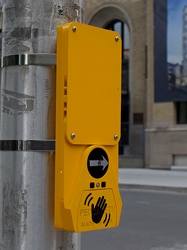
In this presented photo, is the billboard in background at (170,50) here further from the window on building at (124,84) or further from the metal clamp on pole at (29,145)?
the metal clamp on pole at (29,145)

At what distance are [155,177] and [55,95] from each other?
17010 mm

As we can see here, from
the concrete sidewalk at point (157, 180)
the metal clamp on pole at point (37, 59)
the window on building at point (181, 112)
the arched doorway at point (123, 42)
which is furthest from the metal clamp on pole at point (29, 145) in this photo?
Answer: the arched doorway at point (123, 42)

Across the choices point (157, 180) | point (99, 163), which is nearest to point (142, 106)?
point (157, 180)

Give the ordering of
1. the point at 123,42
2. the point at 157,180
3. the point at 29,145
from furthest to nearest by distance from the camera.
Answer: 1. the point at 123,42
2. the point at 157,180
3. the point at 29,145

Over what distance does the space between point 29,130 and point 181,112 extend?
70.2 feet

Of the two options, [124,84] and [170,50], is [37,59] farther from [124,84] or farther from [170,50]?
[124,84]

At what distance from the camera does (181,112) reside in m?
23.2

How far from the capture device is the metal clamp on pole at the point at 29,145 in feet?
7.45

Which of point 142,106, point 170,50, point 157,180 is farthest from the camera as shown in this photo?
point 142,106

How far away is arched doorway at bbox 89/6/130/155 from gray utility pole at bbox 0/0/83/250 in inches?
881

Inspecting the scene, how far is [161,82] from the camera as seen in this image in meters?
23.2

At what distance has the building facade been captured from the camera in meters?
22.7

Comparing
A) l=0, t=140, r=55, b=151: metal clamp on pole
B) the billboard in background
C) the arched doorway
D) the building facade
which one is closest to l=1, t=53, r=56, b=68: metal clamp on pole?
l=0, t=140, r=55, b=151: metal clamp on pole

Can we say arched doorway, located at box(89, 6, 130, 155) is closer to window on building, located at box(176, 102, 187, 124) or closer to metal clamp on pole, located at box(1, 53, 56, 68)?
window on building, located at box(176, 102, 187, 124)
